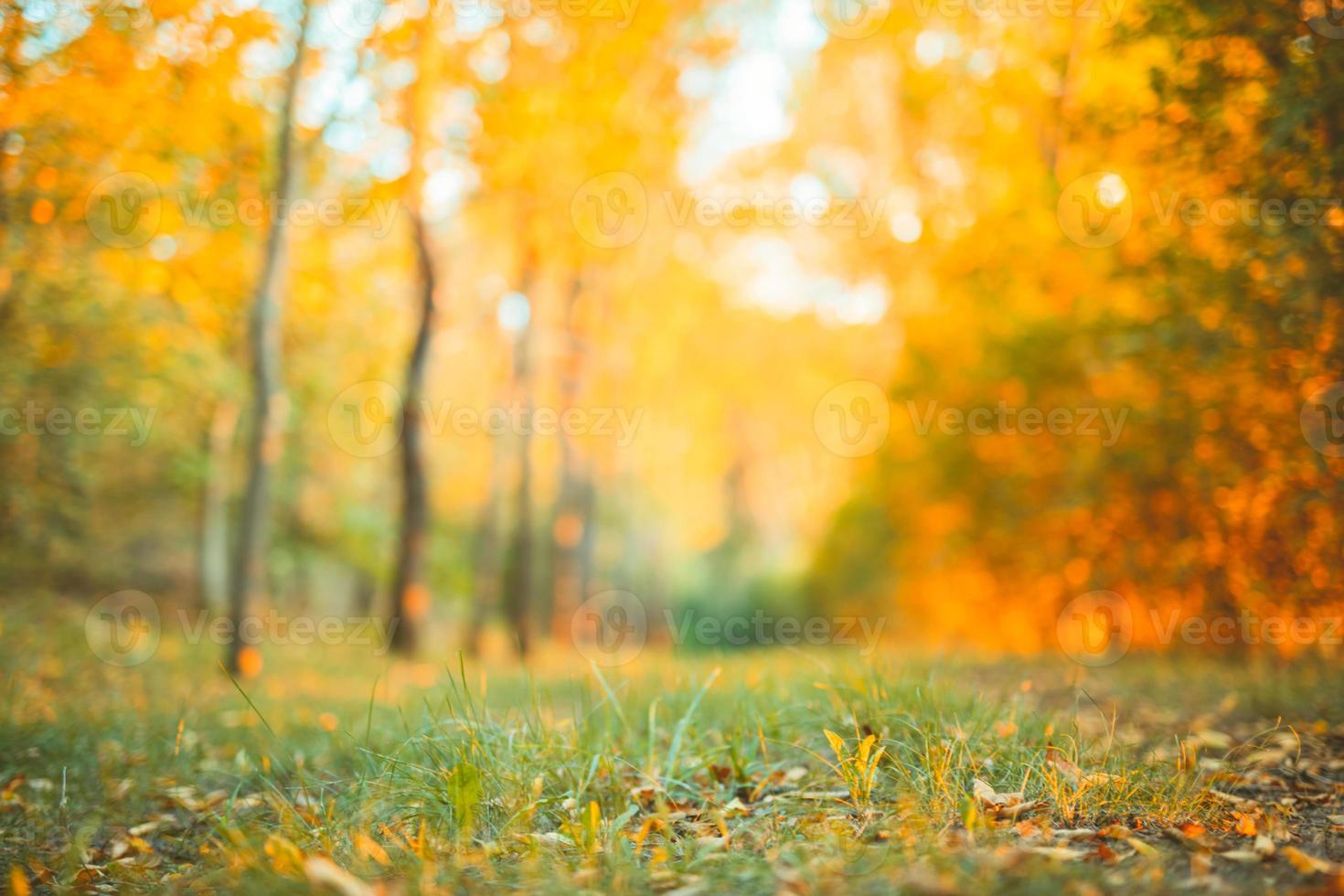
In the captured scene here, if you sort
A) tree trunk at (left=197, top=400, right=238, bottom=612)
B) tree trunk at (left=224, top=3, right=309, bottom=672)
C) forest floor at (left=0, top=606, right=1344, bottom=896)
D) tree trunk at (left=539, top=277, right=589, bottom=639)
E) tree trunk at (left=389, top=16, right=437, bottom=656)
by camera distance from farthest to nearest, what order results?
1. tree trunk at (left=539, top=277, right=589, bottom=639)
2. tree trunk at (left=197, top=400, right=238, bottom=612)
3. tree trunk at (left=389, top=16, right=437, bottom=656)
4. tree trunk at (left=224, top=3, right=309, bottom=672)
5. forest floor at (left=0, top=606, right=1344, bottom=896)

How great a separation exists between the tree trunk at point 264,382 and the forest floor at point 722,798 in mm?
2873

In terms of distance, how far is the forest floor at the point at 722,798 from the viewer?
2.01 meters

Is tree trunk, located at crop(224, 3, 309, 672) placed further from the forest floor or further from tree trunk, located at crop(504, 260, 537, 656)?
tree trunk, located at crop(504, 260, 537, 656)

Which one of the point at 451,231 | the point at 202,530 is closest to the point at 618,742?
the point at 451,231

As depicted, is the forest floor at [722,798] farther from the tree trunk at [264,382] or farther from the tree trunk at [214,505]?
the tree trunk at [214,505]

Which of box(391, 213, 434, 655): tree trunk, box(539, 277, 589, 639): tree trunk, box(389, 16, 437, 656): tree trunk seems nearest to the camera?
box(389, 16, 437, 656): tree trunk

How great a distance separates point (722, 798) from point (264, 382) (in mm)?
6082

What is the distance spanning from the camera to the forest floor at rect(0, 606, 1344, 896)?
6.58 feet

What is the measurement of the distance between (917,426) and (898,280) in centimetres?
330

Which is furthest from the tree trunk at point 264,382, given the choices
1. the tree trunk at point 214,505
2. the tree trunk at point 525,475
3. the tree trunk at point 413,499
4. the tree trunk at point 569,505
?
the tree trunk at point 569,505

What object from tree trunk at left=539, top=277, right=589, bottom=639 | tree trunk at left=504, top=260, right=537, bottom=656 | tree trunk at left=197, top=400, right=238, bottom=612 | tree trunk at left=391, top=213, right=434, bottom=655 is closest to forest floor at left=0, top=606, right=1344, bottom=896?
tree trunk at left=391, top=213, right=434, bottom=655

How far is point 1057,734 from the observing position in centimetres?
283

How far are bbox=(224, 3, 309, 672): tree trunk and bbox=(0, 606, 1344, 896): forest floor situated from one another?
9.42 ft

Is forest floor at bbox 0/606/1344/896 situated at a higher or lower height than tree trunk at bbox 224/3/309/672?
lower
